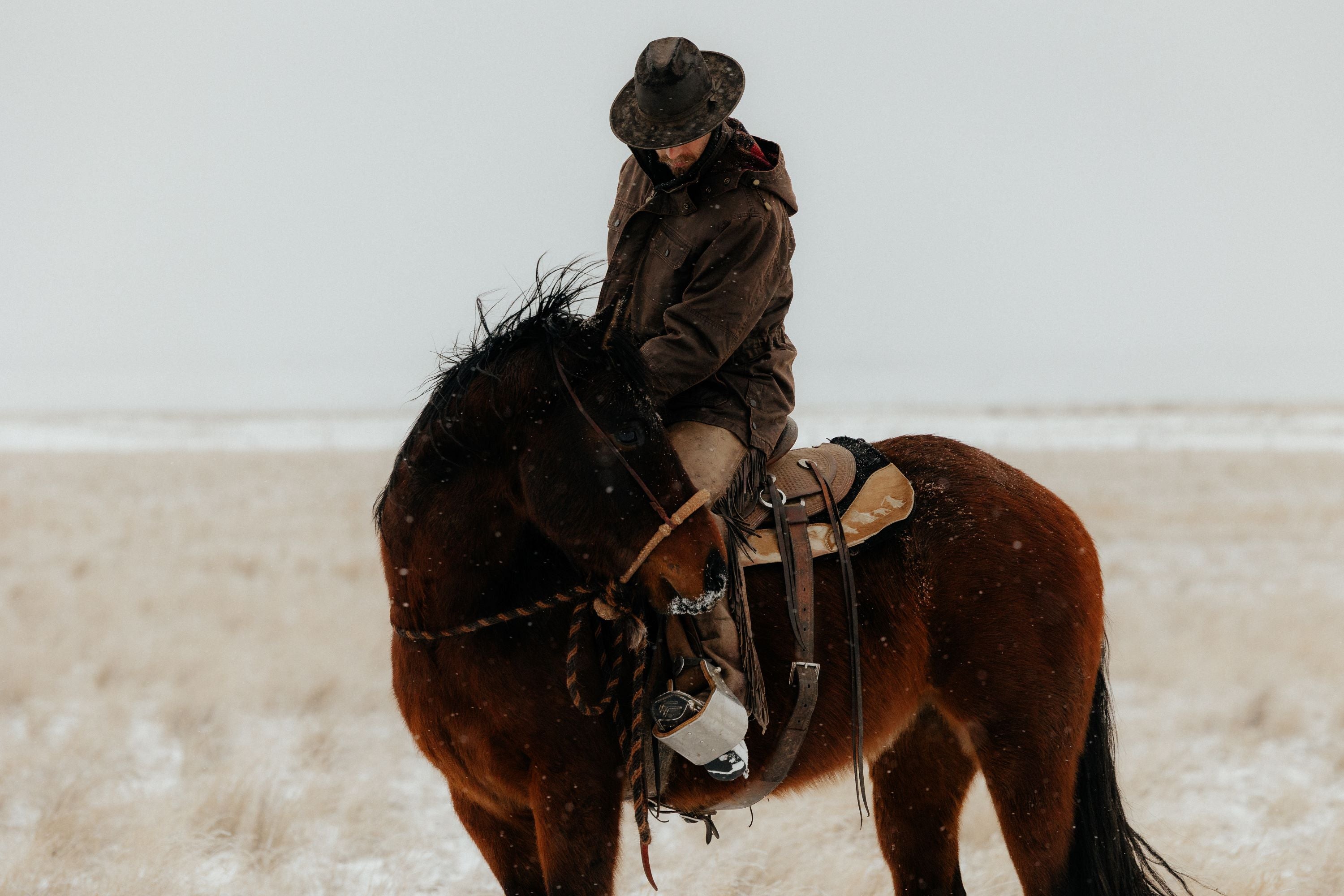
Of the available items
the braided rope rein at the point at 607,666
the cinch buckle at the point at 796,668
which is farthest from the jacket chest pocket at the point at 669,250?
the cinch buckle at the point at 796,668

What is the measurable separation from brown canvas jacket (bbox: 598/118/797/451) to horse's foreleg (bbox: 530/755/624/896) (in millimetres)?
1155

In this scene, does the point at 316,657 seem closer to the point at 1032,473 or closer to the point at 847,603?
the point at 847,603

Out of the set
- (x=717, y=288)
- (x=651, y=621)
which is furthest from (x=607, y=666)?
(x=717, y=288)

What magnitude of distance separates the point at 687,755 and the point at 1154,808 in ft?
14.4

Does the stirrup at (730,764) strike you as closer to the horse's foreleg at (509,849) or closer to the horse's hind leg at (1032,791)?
the horse's foreleg at (509,849)

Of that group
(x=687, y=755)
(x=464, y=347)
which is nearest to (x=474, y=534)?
(x=464, y=347)

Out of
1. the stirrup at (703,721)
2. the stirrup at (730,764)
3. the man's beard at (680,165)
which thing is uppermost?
the man's beard at (680,165)

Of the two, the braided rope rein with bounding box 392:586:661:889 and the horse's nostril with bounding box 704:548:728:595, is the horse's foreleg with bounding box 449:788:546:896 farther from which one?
the horse's nostril with bounding box 704:548:728:595

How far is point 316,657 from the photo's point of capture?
27.9 ft

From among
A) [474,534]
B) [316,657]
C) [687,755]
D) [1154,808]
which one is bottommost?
[316,657]

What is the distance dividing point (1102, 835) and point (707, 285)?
2.44 metres

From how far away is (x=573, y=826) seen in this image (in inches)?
110

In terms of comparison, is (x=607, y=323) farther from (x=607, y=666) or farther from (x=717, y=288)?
(x=607, y=666)

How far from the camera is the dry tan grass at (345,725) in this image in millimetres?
4840
